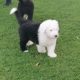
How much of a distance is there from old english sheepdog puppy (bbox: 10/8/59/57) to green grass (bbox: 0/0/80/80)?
16 centimetres

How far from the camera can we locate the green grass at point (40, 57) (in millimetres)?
5271

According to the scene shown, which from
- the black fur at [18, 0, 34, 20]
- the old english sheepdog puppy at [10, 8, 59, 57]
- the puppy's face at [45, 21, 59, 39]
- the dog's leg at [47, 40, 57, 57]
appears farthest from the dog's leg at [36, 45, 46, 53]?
the black fur at [18, 0, 34, 20]

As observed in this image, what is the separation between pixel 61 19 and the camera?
8.56m

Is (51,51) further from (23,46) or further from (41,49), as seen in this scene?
(23,46)

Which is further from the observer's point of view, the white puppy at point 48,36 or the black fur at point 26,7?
the black fur at point 26,7

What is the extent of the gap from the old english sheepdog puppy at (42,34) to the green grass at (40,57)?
162 millimetres

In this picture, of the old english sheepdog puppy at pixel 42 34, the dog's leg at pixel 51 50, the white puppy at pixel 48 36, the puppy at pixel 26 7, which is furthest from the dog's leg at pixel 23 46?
the puppy at pixel 26 7

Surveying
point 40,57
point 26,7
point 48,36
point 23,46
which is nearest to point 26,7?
point 26,7

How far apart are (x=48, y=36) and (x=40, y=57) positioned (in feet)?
2.01

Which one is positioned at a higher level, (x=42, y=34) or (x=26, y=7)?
(x=42, y=34)

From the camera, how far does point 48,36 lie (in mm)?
5496

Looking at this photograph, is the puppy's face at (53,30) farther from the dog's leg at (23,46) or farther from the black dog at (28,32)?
the dog's leg at (23,46)

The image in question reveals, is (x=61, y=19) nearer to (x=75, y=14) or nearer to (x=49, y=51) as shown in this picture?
(x=75, y=14)

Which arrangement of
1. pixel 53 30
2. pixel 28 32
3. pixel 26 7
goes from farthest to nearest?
pixel 26 7
pixel 28 32
pixel 53 30
